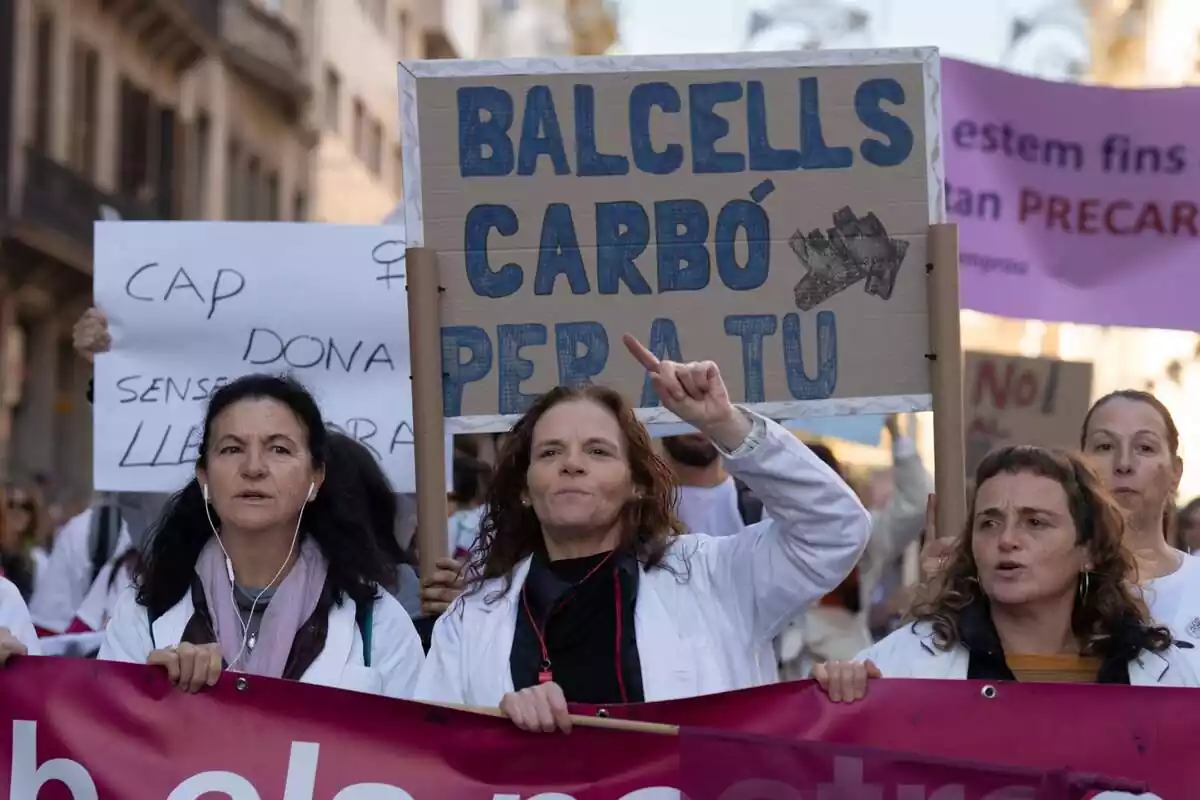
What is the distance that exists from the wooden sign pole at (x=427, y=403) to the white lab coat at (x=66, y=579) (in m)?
3.13

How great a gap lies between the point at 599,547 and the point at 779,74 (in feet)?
5.01

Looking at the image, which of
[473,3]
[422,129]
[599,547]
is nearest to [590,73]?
[422,129]

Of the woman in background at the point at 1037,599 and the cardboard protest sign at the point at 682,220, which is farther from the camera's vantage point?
the cardboard protest sign at the point at 682,220

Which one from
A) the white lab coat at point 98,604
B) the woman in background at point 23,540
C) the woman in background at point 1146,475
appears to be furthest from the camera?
the woman in background at point 23,540

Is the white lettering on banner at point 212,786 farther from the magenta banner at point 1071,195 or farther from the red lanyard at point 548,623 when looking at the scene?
the magenta banner at point 1071,195

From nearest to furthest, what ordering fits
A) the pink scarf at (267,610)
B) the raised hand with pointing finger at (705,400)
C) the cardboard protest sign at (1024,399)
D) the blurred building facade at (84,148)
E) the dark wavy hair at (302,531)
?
the raised hand with pointing finger at (705,400), the pink scarf at (267,610), the dark wavy hair at (302,531), the cardboard protest sign at (1024,399), the blurred building facade at (84,148)

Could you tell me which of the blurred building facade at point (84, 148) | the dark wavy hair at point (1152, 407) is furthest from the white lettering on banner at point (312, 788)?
the blurred building facade at point (84, 148)

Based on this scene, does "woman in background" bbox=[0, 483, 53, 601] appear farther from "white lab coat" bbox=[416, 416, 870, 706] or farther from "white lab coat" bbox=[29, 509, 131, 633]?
"white lab coat" bbox=[416, 416, 870, 706]

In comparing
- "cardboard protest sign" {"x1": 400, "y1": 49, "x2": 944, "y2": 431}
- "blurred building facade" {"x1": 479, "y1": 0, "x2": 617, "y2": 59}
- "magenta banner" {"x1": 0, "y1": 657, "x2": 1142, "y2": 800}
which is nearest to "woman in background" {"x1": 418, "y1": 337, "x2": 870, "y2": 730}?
"magenta banner" {"x1": 0, "y1": 657, "x2": 1142, "y2": 800}

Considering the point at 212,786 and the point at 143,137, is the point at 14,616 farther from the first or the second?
the point at 143,137

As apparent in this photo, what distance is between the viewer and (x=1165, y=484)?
5242mm

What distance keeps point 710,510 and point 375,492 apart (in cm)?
146

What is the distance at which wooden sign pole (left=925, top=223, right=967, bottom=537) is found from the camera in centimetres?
492

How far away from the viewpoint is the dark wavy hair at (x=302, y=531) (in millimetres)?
4352
